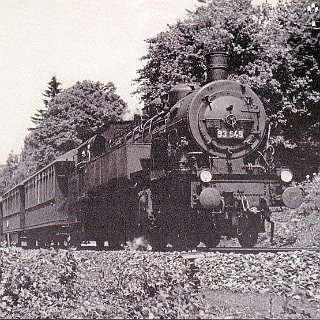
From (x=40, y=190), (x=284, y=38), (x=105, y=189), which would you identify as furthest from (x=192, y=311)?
(x=284, y=38)

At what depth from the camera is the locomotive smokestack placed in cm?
1309

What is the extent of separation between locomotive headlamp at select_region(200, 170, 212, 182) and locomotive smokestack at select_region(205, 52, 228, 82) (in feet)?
8.23

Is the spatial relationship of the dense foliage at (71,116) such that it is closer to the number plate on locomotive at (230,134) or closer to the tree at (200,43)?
the tree at (200,43)

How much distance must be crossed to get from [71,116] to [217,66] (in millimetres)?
35149

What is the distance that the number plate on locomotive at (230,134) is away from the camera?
486 inches

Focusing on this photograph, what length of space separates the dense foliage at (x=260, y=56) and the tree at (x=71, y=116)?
17.6 metres

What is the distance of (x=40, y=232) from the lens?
2364 cm

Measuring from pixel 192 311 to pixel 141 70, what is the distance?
77.9 ft

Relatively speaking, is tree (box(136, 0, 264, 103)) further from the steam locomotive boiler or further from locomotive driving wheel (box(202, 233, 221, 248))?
locomotive driving wheel (box(202, 233, 221, 248))

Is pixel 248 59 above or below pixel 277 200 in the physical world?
above

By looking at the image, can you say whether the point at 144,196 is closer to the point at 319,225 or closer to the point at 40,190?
the point at 319,225

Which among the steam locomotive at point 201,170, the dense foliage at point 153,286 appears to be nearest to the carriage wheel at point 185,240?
the steam locomotive at point 201,170

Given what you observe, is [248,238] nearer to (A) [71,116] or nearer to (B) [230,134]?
(B) [230,134]

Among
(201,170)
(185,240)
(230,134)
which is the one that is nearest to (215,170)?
(201,170)
